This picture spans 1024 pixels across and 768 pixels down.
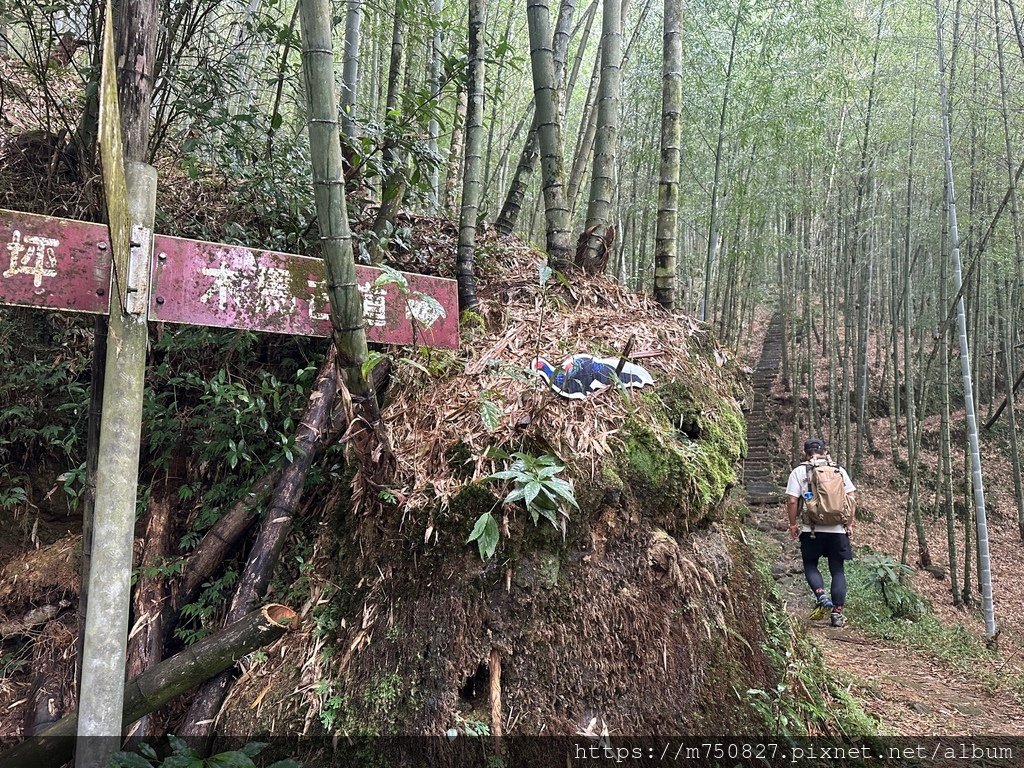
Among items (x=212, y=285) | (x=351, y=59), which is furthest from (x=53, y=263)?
(x=351, y=59)

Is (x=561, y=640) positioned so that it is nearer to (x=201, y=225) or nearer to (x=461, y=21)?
(x=201, y=225)

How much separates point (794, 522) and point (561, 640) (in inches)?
118

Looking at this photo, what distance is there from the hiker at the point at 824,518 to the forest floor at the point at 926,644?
1.22 ft

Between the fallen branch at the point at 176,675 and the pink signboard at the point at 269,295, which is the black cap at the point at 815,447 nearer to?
the pink signboard at the point at 269,295

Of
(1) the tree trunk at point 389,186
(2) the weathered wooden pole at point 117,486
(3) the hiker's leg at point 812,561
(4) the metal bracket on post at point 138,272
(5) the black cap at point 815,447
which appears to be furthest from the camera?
(5) the black cap at point 815,447

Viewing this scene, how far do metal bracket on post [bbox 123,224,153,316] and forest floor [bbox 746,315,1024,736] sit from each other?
11.2 feet

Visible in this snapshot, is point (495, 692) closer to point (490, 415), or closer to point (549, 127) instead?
point (490, 415)

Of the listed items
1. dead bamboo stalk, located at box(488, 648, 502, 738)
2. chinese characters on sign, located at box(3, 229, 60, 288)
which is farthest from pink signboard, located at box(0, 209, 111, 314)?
dead bamboo stalk, located at box(488, 648, 502, 738)

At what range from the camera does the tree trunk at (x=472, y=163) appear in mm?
2793

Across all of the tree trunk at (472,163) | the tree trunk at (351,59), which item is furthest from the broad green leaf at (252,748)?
the tree trunk at (351,59)

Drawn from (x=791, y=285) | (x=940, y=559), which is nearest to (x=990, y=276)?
(x=791, y=285)

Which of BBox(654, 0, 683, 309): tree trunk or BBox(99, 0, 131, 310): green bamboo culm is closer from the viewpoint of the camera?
BBox(99, 0, 131, 310): green bamboo culm

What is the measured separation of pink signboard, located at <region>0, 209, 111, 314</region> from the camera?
1.53m

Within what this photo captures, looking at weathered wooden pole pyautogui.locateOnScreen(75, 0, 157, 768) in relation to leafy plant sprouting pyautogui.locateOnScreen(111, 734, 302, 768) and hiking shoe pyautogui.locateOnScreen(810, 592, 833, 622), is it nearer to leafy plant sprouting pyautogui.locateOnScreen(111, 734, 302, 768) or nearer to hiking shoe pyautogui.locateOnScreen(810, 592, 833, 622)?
leafy plant sprouting pyautogui.locateOnScreen(111, 734, 302, 768)
